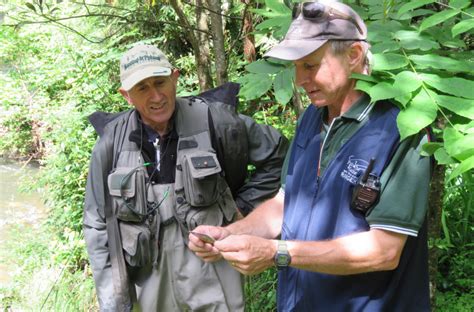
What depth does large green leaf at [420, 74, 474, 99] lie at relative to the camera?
1.48 meters

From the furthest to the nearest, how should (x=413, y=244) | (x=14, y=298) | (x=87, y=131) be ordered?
(x=87, y=131), (x=14, y=298), (x=413, y=244)

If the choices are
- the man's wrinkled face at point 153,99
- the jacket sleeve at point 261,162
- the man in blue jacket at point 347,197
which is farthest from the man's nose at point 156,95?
the man in blue jacket at point 347,197

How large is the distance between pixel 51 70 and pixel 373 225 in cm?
745

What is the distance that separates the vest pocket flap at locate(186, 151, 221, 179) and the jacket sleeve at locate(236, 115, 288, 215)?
335mm

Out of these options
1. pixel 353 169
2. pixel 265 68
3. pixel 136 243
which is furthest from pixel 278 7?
pixel 136 243

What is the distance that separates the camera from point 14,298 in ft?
17.9

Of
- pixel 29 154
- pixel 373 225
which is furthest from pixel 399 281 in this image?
pixel 29 154

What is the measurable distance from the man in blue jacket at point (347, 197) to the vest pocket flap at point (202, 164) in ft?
2.45

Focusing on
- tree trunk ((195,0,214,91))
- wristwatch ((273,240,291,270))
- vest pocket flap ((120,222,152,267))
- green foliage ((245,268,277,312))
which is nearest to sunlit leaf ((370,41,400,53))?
wristwatch ((273,240,291,270))

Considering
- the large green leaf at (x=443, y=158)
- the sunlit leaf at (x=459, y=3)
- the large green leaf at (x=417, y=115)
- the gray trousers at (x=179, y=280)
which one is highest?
the sunlit leaf at (x=459, y=3)

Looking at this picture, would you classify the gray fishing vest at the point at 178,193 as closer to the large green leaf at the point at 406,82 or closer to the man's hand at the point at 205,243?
the man's hand at the point at 205,243

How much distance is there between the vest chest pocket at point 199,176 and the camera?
2.52 m

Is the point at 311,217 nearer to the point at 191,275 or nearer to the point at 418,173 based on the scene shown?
the point at 418,173

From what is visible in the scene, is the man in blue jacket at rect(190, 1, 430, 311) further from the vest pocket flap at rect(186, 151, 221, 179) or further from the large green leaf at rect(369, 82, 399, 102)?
the vest pocket flap at rect(186, 151, 221, 179)
